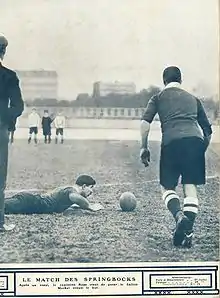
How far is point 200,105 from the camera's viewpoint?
1.27 metres

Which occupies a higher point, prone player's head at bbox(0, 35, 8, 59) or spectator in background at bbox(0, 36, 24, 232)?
prone player's head at bbox(0, 35, 8, 59)

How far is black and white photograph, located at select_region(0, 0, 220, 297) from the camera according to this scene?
4.10 feet

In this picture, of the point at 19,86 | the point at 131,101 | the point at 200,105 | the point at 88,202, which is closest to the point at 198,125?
the point at 200,105

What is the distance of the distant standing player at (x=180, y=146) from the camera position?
126cm

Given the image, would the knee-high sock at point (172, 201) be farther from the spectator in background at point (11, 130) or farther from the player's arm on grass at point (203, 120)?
the spectator in background at point (11, 130)

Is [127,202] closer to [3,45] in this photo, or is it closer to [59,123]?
[59,123]

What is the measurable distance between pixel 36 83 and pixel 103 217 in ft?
1.09

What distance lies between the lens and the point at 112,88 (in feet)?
4.18

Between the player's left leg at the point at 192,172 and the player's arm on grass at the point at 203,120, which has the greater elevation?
the player's arm on grass at the point at 203,120

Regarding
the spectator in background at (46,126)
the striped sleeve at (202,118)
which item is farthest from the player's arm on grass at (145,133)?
the spectator in background at (46,126)

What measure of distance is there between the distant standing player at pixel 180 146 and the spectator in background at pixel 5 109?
0.93 ft

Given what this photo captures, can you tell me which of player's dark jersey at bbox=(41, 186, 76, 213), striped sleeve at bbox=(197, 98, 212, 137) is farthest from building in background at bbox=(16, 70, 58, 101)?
striped sleeve at bbox=(197, 98, 212, 137)

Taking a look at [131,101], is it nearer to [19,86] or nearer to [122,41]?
[122,41]

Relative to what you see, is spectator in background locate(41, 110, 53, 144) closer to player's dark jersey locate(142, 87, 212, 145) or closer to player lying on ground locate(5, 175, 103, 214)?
→ player lying on ground locate(5, 175, 103, 214)
